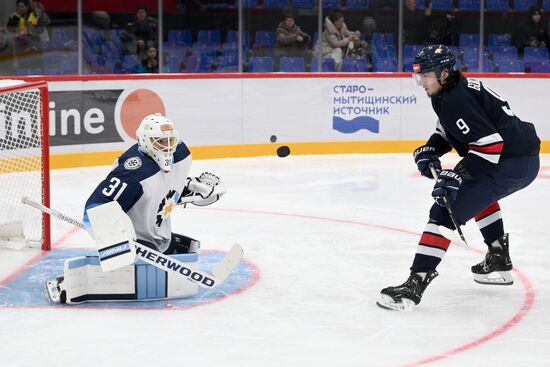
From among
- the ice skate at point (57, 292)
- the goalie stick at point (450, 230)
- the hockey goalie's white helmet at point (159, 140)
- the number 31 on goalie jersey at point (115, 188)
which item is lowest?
the ice skate at point (57, 292)

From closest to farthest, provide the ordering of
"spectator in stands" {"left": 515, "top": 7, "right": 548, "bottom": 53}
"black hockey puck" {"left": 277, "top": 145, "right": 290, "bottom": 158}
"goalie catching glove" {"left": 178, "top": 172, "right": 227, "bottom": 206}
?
"goalie catching glove" {"left": 178, "top": 172, "right": 227, "bottom": 206} → "black hockey puck" {"left": 277, "top": 145, "right": 290, "bottom": 158} → "spectator in stands" {"left": 515, "top": 7, "right": 548, "bottom": 53}

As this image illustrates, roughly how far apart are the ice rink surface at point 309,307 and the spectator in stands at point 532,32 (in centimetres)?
412

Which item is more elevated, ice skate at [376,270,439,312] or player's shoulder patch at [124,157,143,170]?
player's shoulder patch at [124,157,143,170]

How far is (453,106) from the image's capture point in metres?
4.12

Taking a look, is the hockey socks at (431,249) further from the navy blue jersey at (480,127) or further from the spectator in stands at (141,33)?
the spectator in stands at (141,33)

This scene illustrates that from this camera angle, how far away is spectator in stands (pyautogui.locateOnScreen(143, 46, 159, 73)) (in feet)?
31.7

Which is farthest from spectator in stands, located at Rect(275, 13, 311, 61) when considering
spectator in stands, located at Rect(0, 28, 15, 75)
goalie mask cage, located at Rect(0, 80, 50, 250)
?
goalie mask cage, located at Rect(0, 80, 50, 250)

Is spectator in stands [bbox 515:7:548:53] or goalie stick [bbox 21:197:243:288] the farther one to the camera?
spectator in stands [bbox 515:7:548:53]

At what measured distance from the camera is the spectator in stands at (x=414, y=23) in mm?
10484

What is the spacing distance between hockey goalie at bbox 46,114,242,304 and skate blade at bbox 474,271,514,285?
119cm

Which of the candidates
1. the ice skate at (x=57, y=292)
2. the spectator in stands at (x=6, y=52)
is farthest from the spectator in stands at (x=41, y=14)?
the ice skate at (x=57, y=292)

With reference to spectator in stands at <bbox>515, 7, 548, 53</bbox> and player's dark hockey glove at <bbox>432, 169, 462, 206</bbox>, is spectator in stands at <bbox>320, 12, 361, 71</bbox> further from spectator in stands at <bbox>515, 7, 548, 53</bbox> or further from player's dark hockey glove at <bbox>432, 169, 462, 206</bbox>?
player's dark hockey glove at <bbox>432, 169, 462, 206</bbox>

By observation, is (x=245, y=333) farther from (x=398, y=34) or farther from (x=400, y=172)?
(x=398, y=34)

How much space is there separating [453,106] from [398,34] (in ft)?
21.3
